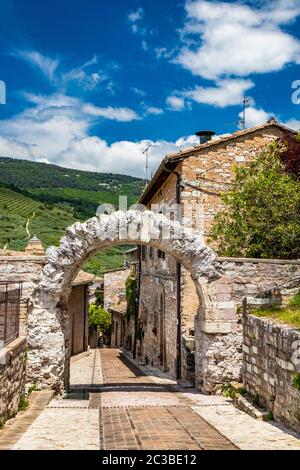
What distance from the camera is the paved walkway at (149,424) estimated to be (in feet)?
22.0

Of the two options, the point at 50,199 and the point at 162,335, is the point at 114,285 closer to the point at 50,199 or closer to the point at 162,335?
the point at 162,335

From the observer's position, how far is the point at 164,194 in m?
18.3

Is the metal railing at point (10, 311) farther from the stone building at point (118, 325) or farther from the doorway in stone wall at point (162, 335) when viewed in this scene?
the stone building at point (118, 325)

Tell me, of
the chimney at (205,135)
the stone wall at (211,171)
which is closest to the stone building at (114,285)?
the chimney at (205,135)

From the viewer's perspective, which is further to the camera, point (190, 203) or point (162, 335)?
point (162, 335)

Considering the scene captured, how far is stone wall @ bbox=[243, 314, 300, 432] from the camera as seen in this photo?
7.51m

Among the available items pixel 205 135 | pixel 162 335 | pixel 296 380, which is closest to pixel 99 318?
pixel 162 335

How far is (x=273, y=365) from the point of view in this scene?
28.0 ft

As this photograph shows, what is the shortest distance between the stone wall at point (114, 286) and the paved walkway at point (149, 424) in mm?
25838

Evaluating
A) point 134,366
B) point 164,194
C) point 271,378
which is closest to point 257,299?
point 271,378

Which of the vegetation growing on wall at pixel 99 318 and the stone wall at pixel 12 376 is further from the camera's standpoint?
the vegetation growing on wall at pixel 99 318

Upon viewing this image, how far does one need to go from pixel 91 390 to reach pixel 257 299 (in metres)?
5.05

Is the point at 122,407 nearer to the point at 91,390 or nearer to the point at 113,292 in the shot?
the point at 91,390

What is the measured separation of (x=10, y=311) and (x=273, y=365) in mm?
5167
